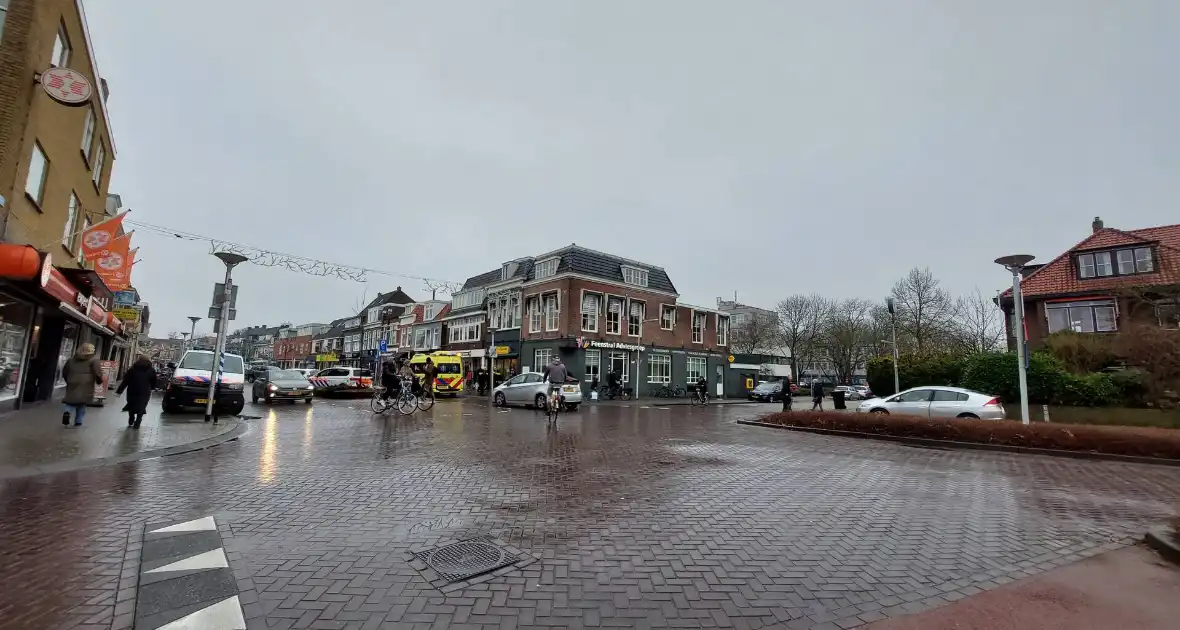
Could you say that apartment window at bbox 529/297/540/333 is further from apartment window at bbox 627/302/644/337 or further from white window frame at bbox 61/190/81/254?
white window frame at bbox 61/190/81/254

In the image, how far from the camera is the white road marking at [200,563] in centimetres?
384

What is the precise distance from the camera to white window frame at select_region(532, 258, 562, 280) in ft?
121

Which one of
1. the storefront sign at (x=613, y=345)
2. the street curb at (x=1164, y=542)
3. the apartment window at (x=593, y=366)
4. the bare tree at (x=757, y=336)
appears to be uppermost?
the bare tree at (x=757, y=336)

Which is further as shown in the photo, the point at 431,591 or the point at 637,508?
the point at 637,508

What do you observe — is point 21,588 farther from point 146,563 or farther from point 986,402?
point 986,402

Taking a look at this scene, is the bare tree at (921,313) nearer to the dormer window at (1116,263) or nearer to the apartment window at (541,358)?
the dormer window at (1116,263)

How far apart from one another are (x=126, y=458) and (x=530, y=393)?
1514 cm

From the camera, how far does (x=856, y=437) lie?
562 inches

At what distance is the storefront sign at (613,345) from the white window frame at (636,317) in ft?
3.28

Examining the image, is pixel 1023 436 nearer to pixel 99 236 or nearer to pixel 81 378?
pixel 81 378

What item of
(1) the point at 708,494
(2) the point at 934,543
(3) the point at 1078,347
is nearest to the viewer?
(2) the point at 934,543

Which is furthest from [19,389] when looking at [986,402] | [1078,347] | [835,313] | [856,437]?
[835,313]

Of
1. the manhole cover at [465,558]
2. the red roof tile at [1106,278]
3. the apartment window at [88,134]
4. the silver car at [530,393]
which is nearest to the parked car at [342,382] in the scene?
the silver car at [530,393]

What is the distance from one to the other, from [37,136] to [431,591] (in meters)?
14.8
